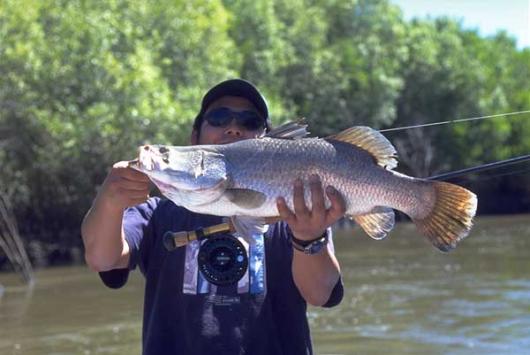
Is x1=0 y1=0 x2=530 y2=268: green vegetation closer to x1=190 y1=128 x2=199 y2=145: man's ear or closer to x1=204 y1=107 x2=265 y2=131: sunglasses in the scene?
x1=190 y1=128 x2=199 y2=145: man's ear

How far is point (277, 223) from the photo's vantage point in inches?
133

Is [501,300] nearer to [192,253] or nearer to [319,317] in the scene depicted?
[319,317]

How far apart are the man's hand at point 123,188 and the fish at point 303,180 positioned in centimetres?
6

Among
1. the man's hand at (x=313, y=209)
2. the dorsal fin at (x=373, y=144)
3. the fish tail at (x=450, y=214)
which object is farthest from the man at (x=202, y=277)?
the fish tail at (x=450, y=214)

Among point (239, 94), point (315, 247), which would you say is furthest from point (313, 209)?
point (239, 94)

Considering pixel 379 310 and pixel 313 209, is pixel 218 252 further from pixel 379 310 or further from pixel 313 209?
pixel 379 310

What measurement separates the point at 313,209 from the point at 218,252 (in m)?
0.53

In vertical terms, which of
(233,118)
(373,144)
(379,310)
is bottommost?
(379,310)

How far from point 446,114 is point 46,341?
105 feet

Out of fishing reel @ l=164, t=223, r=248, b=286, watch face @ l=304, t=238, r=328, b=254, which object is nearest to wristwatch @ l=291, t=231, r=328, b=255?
A: watch face @ l=304, t=238, r=328, b=254

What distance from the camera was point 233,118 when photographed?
351 cm

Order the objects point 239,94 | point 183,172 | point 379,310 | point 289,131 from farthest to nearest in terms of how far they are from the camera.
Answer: point 379,310 < point 239,94 < point 289,131 < point 183,172

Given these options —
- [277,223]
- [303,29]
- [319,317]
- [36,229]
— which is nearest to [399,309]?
[319,317]

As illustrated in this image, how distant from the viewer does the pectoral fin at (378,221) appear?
10.2 feet
